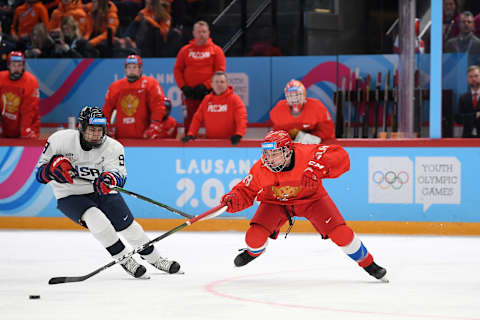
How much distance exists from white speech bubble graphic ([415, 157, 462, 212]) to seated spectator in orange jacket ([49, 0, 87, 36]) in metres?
4.35

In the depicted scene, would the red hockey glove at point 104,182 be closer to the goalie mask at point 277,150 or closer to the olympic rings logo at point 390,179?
the goalie mask at point 277,150

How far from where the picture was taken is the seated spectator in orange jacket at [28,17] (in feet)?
33.7

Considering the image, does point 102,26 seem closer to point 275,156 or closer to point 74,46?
point 74,46

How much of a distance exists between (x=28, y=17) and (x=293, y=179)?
6.10 metres

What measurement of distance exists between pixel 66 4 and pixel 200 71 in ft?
7.54

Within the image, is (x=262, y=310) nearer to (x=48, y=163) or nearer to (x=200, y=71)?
(x=48, y=163)

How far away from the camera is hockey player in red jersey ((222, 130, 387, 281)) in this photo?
5.12 meters

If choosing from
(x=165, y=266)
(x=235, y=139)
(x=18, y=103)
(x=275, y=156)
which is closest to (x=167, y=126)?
(x=235, y=139)

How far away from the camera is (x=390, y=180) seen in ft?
26.6

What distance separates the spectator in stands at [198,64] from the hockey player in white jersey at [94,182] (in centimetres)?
339

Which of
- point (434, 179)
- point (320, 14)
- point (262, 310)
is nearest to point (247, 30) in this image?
point (320, 14)

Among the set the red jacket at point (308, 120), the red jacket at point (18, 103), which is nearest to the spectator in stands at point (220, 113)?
the red jacket at point (308, 120)

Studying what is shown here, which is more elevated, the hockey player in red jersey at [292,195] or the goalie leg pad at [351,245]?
the hockey player in red jersey at [292,195]

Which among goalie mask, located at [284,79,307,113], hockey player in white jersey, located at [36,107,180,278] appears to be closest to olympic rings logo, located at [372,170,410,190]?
goalie mask, located at [284,79,307,113]
